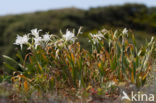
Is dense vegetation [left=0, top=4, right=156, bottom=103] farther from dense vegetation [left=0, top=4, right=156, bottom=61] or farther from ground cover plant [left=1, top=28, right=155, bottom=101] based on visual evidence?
dense vegetation [left=0, top=4, right=156, bottom=61]

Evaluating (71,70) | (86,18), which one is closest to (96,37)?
(71,70)

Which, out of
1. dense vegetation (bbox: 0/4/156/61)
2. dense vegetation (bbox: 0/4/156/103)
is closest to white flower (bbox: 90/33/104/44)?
dense vegetation (bbox: 0/4/156/103)

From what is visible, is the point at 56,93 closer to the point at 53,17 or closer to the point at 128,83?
the point at 128,83

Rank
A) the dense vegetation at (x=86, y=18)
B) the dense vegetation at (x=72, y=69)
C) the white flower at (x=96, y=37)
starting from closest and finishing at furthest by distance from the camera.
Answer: the dense vegetation at (x=72, y=69)
the white flower at (x=96, y=37)
the dense vegetation at (x=86, y=18)

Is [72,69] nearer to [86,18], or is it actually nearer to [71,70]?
[71,70]

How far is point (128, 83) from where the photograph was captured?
325 cm

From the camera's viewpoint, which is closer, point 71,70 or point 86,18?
point 71,70

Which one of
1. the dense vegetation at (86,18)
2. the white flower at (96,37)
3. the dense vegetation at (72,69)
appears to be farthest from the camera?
the dense vegetation at (86,18)

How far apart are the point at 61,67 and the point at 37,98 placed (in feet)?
1.60

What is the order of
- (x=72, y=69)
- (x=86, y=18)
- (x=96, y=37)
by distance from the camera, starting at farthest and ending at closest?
(x=86, y=18)
(x=96, y=37)
(x=72, y=69)

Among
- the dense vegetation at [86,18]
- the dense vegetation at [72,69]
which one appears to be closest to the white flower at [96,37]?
the dense vegetation at [72,69]

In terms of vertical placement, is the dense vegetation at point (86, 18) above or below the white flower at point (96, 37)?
below

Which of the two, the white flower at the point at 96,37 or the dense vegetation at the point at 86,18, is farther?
the dense vegetation at the point at 86,18

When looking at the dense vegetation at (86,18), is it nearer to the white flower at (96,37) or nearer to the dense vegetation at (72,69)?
the white flower at (96,37)
